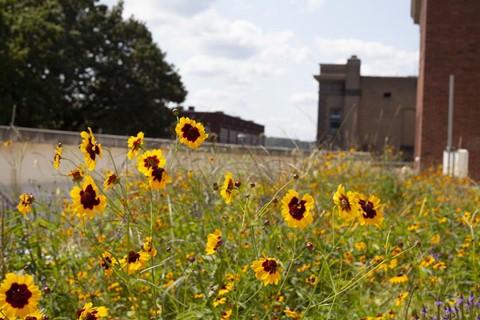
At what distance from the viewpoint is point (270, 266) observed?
6.47ft

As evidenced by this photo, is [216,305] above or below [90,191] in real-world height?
below

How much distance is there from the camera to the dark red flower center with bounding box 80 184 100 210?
1.98 metres

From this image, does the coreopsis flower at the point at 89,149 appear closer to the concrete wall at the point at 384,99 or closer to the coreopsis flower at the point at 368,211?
the coreopsis flower at the point at 368,211

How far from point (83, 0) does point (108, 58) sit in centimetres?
313

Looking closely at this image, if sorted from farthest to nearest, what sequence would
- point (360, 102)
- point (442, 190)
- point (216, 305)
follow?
point (360, 102) → point (442, 190) → point (216, 305)

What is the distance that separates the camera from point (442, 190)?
24.7 feet

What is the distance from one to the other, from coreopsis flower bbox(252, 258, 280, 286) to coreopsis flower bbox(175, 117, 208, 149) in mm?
418

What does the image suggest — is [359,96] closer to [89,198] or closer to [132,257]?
[132,257]

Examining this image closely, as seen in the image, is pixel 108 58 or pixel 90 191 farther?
pixel 108 58

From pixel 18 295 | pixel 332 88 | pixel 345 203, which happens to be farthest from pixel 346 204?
pixel 332 88

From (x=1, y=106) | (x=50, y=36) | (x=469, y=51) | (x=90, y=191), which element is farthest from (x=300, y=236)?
(x=50, y=36)

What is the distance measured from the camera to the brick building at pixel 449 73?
57.3 feet

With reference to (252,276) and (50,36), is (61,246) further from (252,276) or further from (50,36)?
(50,36)

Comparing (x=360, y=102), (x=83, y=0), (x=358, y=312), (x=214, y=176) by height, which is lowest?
(x=358, y=312)
